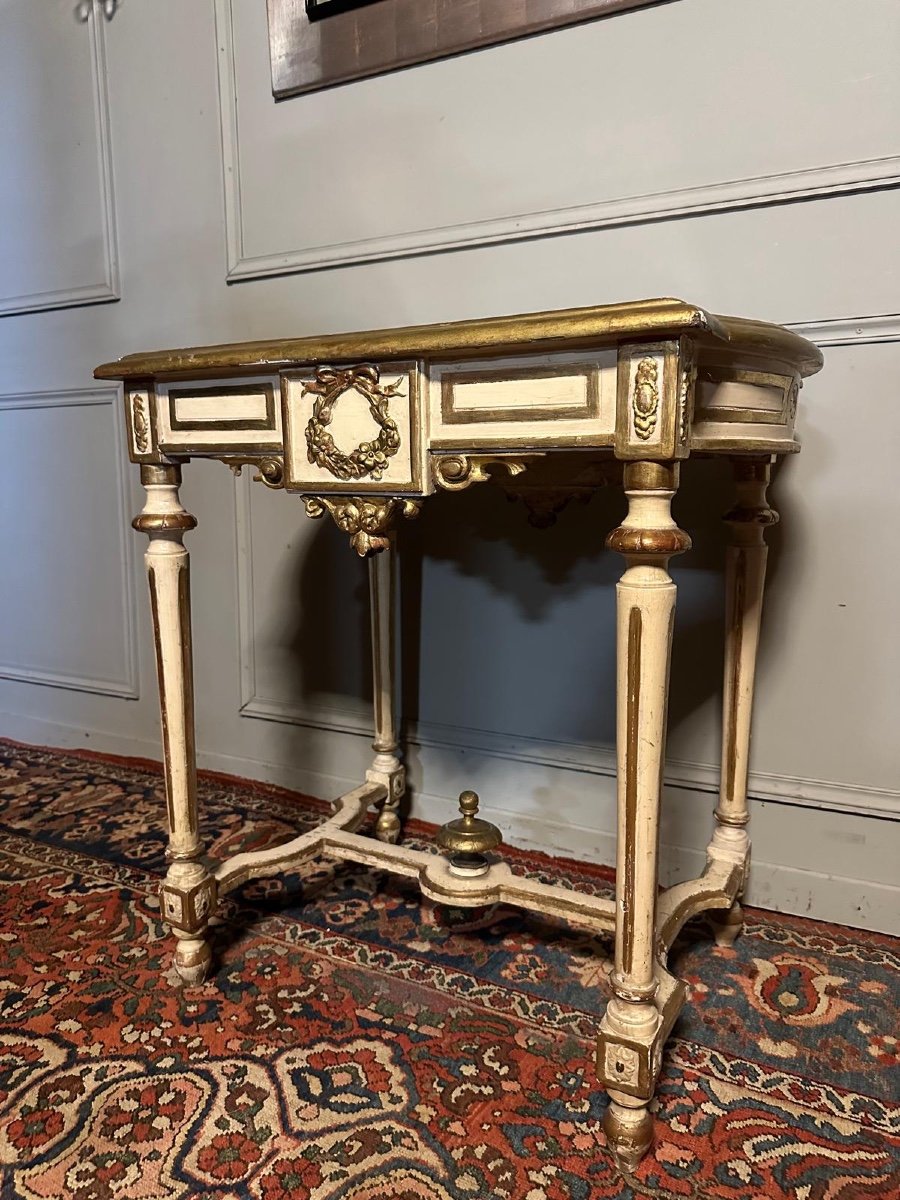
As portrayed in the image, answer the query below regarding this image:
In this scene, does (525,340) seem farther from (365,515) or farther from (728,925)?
(728,925)

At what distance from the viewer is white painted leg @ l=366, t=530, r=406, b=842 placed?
5.55ft

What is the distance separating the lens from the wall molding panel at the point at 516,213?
4.35 feet

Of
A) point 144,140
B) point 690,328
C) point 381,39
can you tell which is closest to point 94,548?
point 144,140

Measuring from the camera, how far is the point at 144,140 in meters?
2.00

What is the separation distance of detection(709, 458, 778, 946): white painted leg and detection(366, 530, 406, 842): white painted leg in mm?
648

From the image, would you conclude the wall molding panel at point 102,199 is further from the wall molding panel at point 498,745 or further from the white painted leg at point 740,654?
the white painted leg at point 740,654

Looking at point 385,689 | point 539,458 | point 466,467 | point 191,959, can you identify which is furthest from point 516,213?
point 191,959

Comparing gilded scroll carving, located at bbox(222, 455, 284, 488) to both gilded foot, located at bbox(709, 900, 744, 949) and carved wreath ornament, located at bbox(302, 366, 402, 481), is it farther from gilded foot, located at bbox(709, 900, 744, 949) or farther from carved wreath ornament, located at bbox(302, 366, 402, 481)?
gilded foot, located at bbox(709, 900, 744, 949)

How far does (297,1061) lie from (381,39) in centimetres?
178

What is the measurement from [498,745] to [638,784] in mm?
827

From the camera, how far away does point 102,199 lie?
6.84ft

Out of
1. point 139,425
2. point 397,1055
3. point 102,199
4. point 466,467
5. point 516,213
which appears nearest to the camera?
point 466,467

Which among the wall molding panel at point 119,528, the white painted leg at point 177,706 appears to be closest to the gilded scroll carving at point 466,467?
the white painted leg at point 177,706

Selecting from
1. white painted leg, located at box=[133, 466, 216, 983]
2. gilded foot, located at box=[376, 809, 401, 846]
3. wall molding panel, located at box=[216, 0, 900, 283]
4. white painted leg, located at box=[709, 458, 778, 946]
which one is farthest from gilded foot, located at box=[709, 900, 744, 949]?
wall molding panel, located at box=[216, 0, 900, 283]
